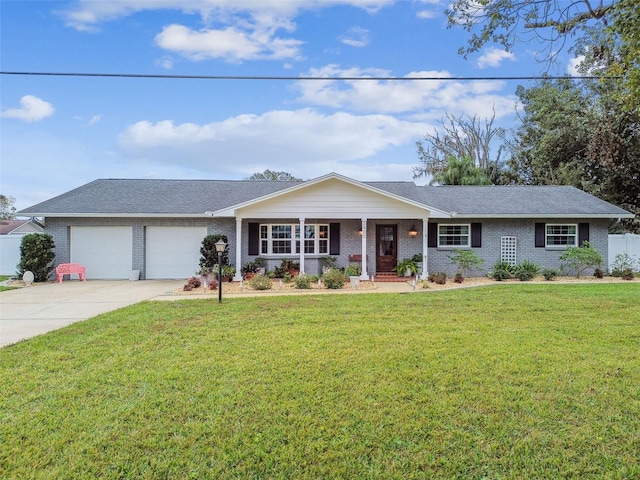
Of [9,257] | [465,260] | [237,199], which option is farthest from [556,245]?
[9,257]

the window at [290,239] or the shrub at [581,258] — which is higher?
the window at [290,239]

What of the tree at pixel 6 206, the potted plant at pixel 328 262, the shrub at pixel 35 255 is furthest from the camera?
the tree at pixel 6 206

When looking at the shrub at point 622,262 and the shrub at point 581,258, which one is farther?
the shrub at point 622,262

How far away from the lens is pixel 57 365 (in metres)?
4.49

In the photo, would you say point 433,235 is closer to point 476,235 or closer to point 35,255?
point 476,235

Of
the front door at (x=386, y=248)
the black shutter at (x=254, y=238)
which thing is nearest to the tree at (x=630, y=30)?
the front door at (x=386, y=248)

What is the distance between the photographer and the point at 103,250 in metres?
13.9

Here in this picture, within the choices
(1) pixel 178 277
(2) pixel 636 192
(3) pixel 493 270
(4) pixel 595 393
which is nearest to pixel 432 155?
(2) pixel 636 192

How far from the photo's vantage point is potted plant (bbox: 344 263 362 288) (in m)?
11.7

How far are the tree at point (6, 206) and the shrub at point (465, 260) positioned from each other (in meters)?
49.2

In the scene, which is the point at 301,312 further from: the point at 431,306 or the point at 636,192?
the point at 636,192

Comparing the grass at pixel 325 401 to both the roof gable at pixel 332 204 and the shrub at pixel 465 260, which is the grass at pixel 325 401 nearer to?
the shrub at pixel 465 260

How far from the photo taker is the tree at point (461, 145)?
103 feet

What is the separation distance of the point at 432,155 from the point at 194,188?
2428 centimetres
